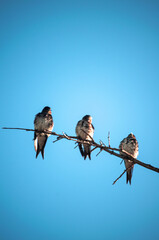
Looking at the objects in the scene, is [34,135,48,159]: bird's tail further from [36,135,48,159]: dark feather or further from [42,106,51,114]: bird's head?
[42,106,51,114]: bird's head

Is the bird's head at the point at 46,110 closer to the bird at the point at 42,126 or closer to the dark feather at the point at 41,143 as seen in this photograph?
the bird at the point at 42,126

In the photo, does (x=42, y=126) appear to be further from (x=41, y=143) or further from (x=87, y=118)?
(x=87, y=118)

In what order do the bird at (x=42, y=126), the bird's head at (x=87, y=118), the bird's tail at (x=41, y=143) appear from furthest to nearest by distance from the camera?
the bird's head at (x=87, y=118) → the bird at (x=42, y=126) → the bird's tail at (x=41, y=143)

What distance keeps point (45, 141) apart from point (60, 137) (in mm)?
4239

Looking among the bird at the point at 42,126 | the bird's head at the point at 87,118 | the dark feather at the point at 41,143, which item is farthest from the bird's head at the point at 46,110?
the bird's head at the point at 87,118

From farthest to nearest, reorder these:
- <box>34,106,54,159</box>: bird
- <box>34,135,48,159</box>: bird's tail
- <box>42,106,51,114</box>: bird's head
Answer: <box>42,106,51,114</box>: bird's head < <box>34,106,54,159</box>: bird < <box>34,135,48,159</box>: bird's tail

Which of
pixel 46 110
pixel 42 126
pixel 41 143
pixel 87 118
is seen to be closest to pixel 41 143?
pixel 41 143

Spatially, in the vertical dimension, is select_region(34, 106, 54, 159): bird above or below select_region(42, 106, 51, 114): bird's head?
below

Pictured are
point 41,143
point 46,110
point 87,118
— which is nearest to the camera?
point 41,143

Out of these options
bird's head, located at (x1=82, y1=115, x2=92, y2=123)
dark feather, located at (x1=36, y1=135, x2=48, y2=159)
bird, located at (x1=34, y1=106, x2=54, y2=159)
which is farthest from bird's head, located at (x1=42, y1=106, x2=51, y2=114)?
bird's head, located at (x1=82, y1=115, x2=92, y2=123)

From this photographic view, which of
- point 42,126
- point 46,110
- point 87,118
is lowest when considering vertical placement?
point 42,126

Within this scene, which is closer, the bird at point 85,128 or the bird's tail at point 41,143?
the bird's tail at point 41,143

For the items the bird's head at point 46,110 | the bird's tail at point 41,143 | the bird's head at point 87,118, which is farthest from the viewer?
the bird's head at point 46,110

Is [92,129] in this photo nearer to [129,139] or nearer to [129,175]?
[129,139]
